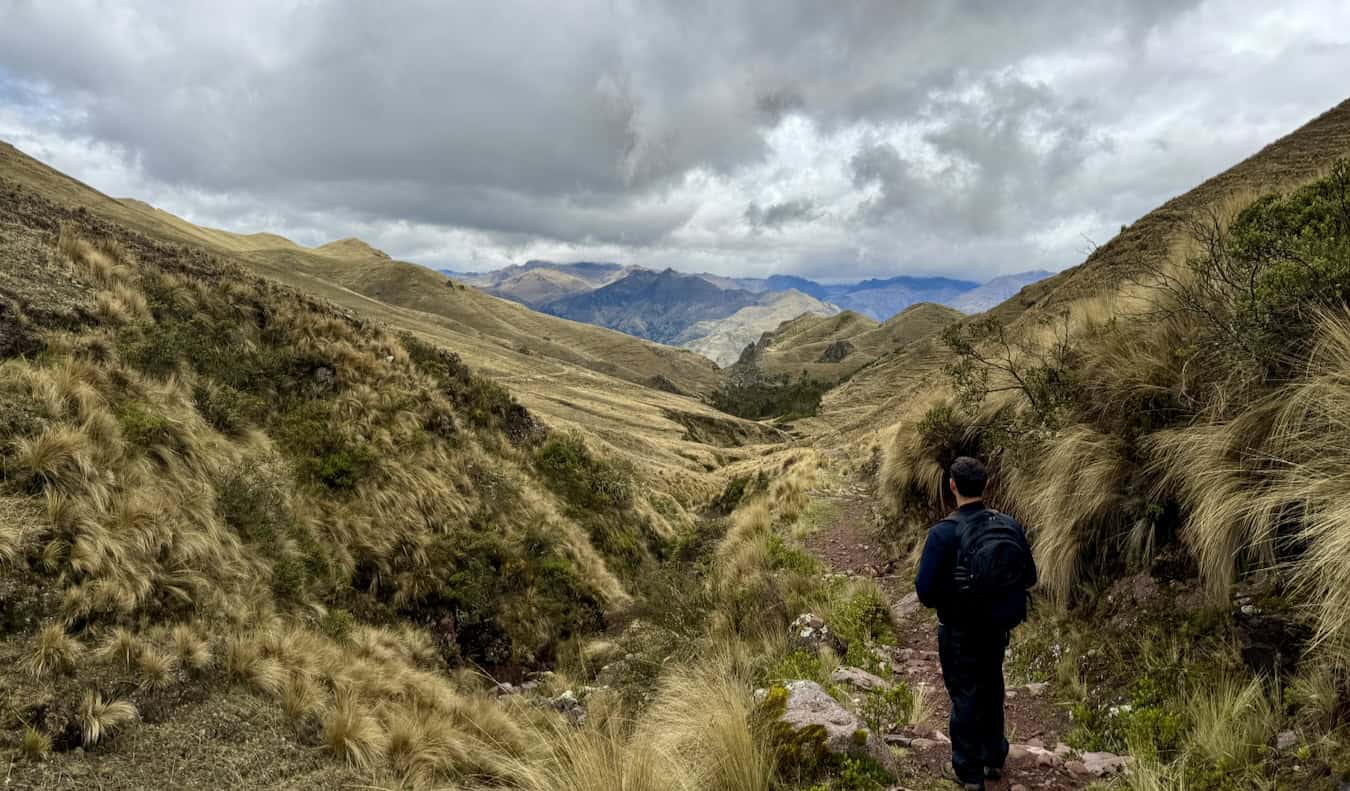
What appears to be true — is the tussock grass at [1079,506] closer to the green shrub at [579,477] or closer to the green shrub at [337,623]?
the green shrub at [337,623]

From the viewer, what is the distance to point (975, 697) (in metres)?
4.15

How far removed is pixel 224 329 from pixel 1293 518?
15271mm

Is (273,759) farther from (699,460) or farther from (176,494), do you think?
(699,460)

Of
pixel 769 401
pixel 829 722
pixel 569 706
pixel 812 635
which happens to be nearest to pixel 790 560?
pixel 812 635

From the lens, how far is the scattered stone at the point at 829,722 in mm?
4141

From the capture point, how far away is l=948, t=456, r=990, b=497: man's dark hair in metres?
4.41

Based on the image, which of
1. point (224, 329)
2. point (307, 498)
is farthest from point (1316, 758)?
point (224, 329)

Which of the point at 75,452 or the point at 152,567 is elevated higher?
the point at 75,452

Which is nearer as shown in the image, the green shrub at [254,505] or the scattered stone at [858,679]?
the scattered stone at [858,679]

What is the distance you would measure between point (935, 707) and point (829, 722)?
185 centimetres

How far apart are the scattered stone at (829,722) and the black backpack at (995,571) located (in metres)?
1.20

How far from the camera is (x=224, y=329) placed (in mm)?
11859

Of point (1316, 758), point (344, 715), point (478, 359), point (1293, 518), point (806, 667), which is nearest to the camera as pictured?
point (1316, 758)

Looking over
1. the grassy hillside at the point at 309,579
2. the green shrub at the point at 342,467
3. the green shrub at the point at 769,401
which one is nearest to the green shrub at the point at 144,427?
the grassy hillside at the point at 309,579
